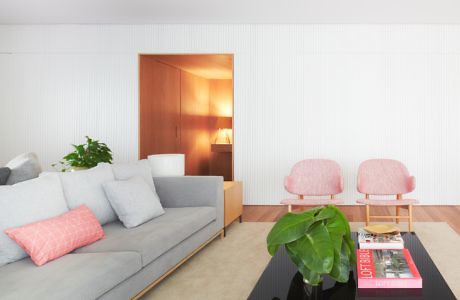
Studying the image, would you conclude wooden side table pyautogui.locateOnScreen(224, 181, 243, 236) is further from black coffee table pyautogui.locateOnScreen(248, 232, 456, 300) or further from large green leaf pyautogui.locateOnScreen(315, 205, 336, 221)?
large green leaf pyautogui.locateOnScreen(315, 205, 336, 221)

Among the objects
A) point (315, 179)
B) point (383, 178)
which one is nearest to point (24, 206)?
point (315, 179)

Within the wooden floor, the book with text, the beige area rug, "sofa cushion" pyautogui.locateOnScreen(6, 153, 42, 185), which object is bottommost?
the beige area rug

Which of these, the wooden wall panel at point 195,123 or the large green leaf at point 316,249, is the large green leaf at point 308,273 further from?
the wooden wall panel at point 195,123

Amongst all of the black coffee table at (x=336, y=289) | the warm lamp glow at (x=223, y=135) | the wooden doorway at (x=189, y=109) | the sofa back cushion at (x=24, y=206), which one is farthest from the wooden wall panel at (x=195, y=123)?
the black coffee table at (x=336, y=289)

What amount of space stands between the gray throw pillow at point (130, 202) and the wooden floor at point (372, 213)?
231cm

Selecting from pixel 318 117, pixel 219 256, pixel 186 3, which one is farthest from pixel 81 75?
pixel 219 256

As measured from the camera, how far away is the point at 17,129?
7152 millimetres

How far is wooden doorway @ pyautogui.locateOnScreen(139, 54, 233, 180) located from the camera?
24.1 feet

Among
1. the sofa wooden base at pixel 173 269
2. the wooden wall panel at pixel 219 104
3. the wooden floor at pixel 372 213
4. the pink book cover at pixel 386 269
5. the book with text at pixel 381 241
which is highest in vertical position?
the wooden wall panel at pixel 219 104

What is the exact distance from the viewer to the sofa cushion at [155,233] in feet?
9.28

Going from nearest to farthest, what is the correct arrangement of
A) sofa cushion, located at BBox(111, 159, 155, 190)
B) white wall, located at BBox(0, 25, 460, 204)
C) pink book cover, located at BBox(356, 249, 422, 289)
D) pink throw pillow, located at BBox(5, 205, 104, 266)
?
pink book cover, located at BBox(356, 249, 422, 289) → pink throw pillow, located at BBox(5, 205, 104, 266) → sofa cushion, located at BBox(111, 159, 155, 190) → white wall, located at BBox(0, 25, 460, 204)

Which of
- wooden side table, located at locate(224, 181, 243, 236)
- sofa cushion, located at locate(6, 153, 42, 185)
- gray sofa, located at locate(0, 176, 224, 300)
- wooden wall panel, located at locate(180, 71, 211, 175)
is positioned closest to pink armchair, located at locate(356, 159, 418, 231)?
wooden side table, located at locate(224, 181, 243, 236)

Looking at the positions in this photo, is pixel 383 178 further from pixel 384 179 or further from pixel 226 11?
pixel 226 11

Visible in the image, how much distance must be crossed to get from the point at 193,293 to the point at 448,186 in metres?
5.26
